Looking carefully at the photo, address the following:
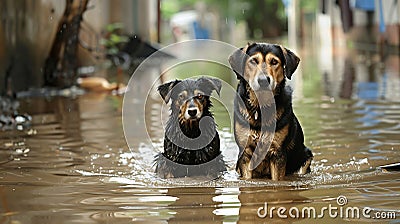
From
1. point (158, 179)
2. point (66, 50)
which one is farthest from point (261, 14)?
point (158, 179)

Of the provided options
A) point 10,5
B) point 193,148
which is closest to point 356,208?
point 193,148

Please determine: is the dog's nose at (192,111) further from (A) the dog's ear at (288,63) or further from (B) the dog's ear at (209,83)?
(A) the dog's ear at (288,63)

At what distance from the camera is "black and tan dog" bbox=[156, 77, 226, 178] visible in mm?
4668

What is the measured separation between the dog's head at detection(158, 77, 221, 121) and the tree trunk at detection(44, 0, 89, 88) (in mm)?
6236

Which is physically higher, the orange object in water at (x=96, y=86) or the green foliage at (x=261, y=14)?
the orange object in water at (x=96, y=86)

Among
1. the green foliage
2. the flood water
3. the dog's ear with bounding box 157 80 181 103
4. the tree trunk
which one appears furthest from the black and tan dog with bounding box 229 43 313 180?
the green foliage

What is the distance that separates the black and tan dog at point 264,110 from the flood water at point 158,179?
0.13 meters

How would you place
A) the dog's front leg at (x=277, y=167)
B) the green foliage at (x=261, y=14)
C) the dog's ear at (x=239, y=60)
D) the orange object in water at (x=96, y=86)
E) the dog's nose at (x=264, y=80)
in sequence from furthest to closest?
the green foliage at (x=261, y=14), the orange object in water at (x=96, y=86), the dog's front leg at (x=277, y=167), the dog's ear at (x=239, y=60), the dog's nose at (x=264, y=80)

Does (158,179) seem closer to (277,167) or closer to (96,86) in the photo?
(277,167)

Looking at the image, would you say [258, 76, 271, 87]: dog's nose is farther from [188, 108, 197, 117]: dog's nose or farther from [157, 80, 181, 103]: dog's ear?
[157, 80, 181, 103]: dog's ear

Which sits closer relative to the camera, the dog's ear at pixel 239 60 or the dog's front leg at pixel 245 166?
the dog's ear at pixel 239 60

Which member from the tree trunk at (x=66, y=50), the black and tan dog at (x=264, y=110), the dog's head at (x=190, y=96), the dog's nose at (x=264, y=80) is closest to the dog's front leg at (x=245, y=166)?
the black and tan dog at (x=264, y=110)

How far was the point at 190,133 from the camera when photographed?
4.77m

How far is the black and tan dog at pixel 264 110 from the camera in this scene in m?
4.48
